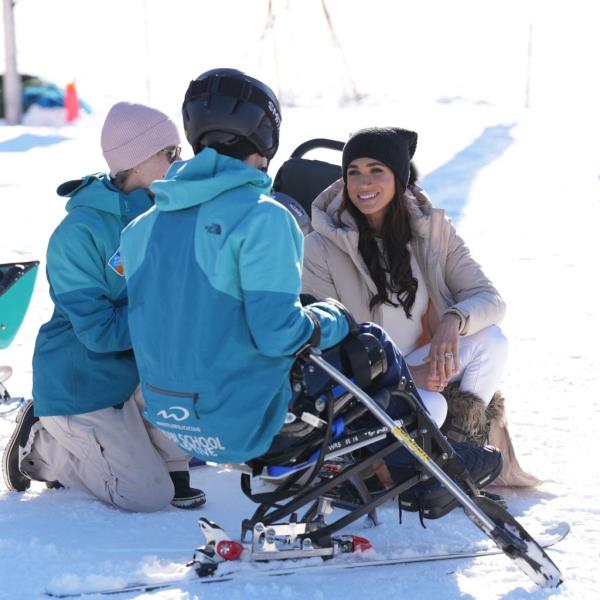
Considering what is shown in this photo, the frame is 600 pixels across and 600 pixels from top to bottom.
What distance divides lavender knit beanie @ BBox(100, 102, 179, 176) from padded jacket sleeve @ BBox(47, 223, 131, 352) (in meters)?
0.28

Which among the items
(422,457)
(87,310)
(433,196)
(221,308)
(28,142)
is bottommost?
(28,142)

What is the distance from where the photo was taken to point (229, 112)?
112 inches

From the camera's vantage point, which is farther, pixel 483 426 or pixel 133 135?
pixel 483 426

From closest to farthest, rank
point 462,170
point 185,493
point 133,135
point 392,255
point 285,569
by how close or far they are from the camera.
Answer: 1. point 285,569
2. point 133,135
3. point 185,493
4. point 392,255
5. point 462,170

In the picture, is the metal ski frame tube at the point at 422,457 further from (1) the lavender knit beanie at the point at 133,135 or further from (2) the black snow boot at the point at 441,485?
(1) the lavender knit beanie at the point at 133,135

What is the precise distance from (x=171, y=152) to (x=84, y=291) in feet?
1.89

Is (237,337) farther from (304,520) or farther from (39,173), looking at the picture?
(39,173)

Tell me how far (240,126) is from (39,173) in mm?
9151

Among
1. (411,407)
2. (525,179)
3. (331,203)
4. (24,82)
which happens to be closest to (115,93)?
(24,82)

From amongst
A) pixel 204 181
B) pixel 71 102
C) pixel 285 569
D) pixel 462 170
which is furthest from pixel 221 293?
pixel 71 102

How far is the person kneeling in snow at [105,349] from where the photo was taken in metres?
3.60

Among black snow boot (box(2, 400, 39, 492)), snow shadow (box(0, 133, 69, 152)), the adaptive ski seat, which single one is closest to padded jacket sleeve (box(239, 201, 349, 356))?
the adaptive ski seat

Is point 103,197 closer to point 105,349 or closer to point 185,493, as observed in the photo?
point 105,349

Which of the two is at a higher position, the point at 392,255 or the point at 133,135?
the point at 133,135
